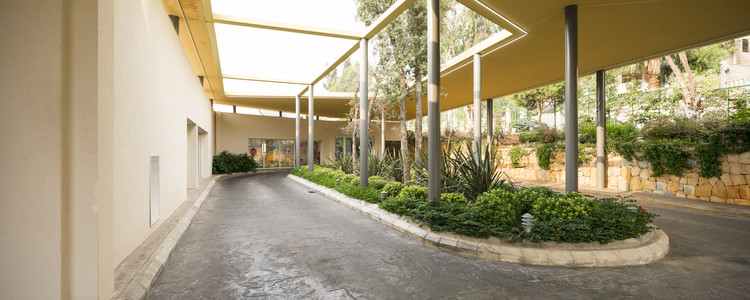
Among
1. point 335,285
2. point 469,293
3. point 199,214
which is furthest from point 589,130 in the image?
point 199,214

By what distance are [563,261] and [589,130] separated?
850cm

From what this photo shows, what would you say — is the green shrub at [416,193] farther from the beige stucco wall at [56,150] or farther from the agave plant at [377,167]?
the beige stucco wall at [56,150]

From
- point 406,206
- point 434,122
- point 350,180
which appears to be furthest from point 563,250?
point 350,180

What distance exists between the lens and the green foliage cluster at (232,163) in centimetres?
1562

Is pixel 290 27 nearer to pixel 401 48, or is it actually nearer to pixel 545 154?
pixel 401 48

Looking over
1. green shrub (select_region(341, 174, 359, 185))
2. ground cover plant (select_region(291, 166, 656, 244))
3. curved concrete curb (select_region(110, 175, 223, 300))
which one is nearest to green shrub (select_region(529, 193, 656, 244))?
ground cover plant (select_region(291, 166, 656, 244))

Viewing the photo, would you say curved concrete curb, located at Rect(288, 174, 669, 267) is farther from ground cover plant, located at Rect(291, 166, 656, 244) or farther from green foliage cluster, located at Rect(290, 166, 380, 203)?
green foliage cluster, located at Rect(290, 166, 380, 203)

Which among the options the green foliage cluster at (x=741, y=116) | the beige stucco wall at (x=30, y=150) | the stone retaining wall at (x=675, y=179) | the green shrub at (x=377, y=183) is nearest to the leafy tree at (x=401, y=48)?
the green shrub at (x=377, y=183)

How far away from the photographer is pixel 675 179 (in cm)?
744

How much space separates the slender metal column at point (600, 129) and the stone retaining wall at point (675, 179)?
0.36 metres

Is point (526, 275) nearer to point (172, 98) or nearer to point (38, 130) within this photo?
point (38, 130)

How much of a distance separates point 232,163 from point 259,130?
3398 mm

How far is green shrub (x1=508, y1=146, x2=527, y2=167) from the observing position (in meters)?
12.5

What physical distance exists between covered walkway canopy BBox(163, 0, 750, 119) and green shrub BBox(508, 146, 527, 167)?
266 centimetres
